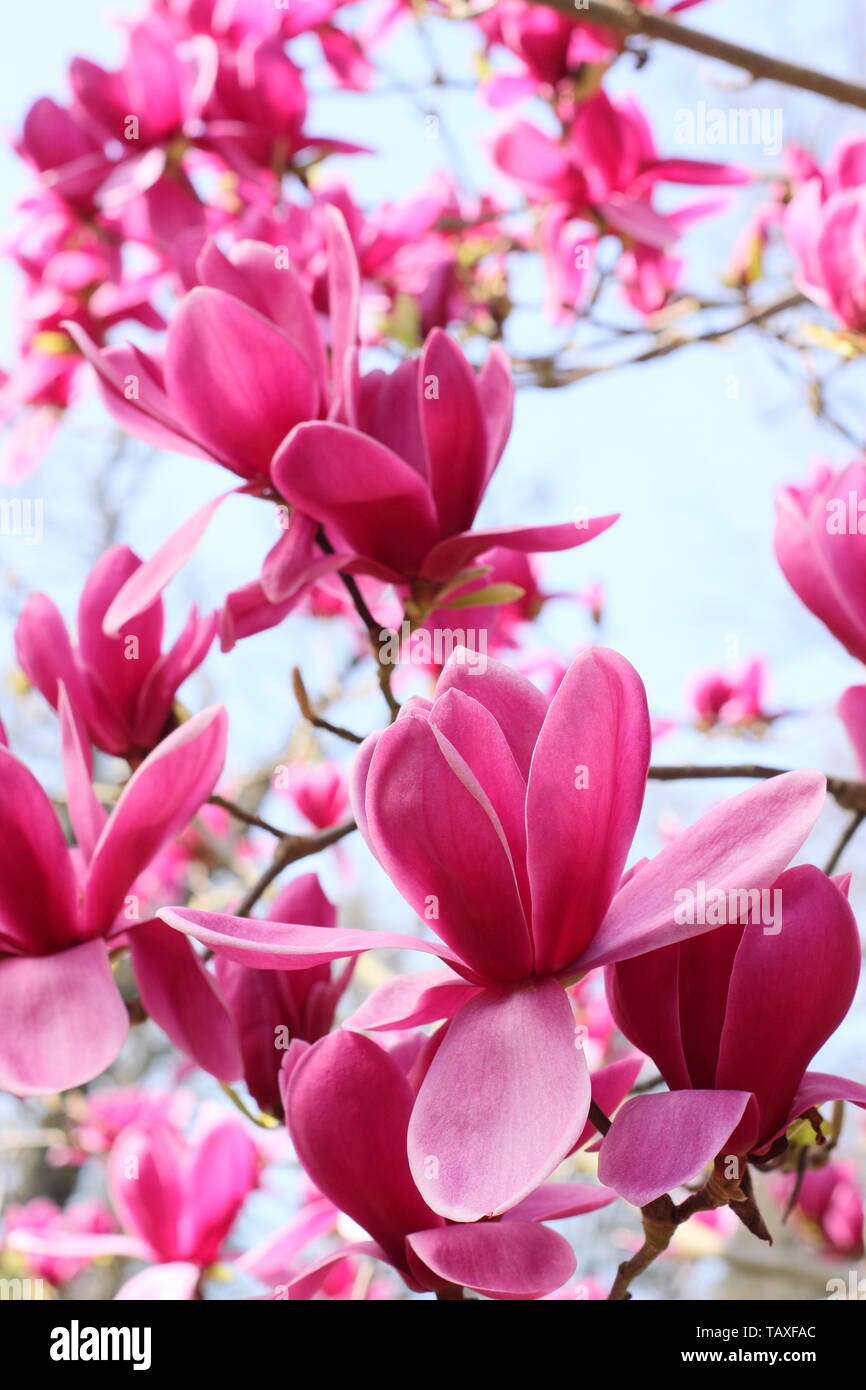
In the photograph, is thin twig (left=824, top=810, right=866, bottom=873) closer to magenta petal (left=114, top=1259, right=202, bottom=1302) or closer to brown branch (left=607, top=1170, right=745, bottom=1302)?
brown branch (left=607, top=1170, right=745, bottom=1302)

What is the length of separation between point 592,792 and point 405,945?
7 cm

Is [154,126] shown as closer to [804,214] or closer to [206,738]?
[804,214]

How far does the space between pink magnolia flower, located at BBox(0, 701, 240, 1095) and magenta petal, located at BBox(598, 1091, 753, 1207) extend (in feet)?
0.58

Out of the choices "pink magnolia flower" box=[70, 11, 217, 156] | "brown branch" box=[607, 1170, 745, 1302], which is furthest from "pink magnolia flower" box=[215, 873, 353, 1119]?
"pink magnolia flower" box=[70, 11, 217, 156]

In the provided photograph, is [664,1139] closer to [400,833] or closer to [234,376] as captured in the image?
[400,833]

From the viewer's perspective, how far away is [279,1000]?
0.56 meters

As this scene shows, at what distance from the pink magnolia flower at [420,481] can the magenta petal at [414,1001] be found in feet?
0.71

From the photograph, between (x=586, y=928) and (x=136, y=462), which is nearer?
(x=586, y=928)

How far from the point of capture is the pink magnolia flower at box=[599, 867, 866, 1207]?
0.31m

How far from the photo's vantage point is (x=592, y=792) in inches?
13.3

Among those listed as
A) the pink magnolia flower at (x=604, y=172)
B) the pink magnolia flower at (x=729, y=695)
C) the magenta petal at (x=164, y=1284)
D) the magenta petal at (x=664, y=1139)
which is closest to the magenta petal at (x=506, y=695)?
the magenta petal at (x=664, y=1139)

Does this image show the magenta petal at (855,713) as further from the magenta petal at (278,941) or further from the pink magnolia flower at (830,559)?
the magenta petal at (278,941)
